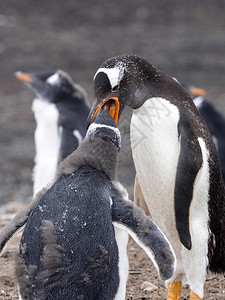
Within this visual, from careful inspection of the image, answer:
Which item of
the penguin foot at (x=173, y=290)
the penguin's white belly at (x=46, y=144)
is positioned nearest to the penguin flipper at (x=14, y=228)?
the penguin foot at (x=173, y=290)

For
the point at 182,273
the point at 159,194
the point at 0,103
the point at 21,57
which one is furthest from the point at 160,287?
the point at 21,57

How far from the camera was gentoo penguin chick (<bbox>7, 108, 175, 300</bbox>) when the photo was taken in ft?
9.93

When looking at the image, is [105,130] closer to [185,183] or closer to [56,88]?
[185,183]

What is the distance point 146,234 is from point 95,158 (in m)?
0.42

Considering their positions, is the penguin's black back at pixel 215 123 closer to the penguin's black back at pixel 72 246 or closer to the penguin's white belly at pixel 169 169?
the penguin's white belly at pixel 169 169

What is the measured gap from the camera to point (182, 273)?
3.90 m

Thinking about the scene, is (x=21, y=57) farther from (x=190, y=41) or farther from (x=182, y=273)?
(x=182, y=273)

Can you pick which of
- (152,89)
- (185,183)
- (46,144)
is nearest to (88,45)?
(46,144)

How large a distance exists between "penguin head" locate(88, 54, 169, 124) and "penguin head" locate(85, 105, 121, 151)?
0.52 ft

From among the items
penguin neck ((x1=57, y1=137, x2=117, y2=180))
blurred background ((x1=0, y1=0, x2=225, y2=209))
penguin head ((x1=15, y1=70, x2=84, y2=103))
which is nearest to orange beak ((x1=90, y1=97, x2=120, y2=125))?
penguin neck ((x1=57, y1=137, x2=117, y2=180))

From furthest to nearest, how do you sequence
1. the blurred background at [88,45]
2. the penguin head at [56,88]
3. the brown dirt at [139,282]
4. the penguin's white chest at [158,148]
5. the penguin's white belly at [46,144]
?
the blurred background at [88,45] → the penguin head at [56,88] → the penguin's white belly at [46,144] → the brown dirt at [139,282] → the penguin's white chest at [158,148]

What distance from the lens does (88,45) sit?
15180 millimetres

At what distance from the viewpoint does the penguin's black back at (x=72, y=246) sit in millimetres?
3020

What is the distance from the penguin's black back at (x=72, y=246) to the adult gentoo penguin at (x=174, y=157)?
0.60m
